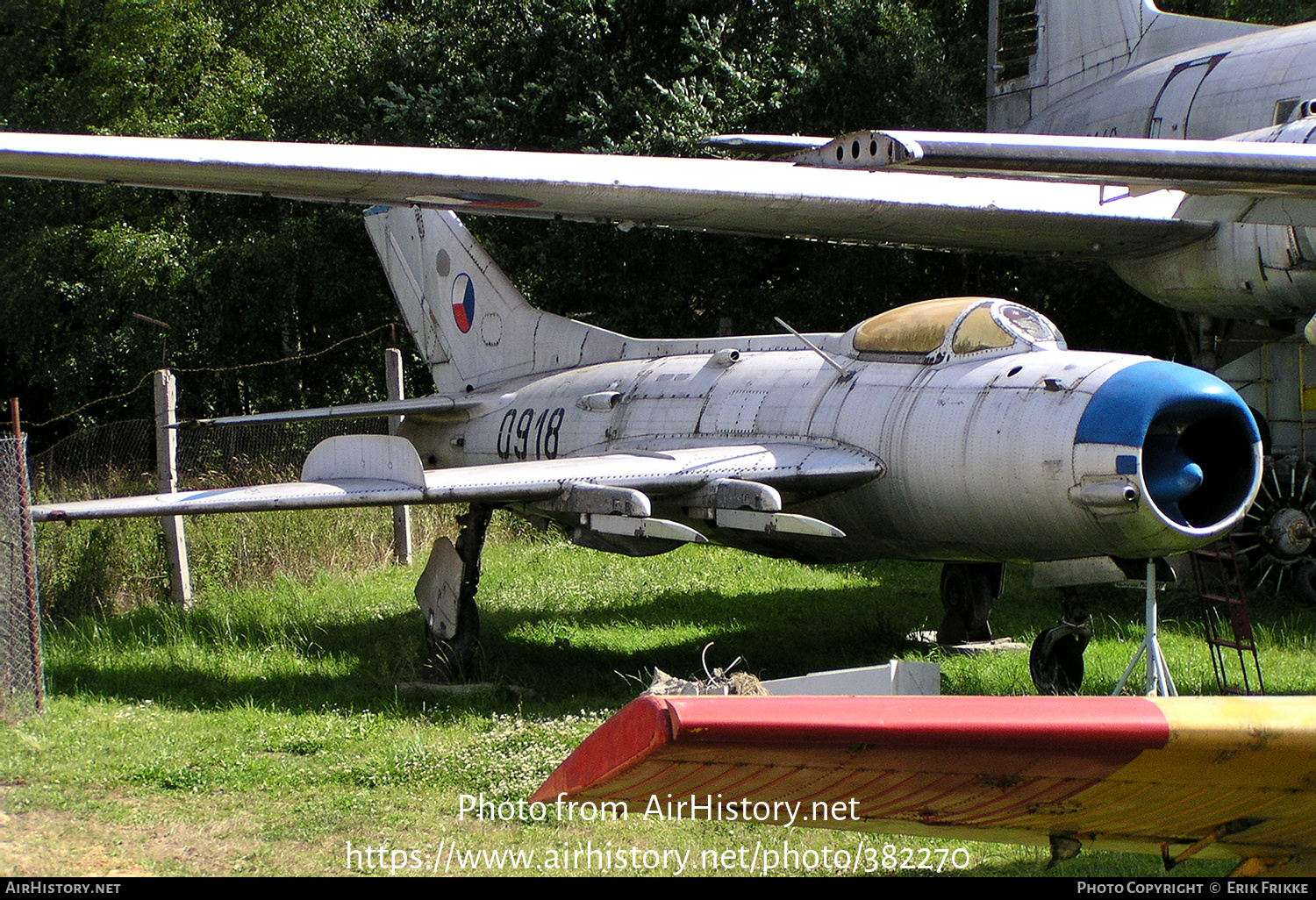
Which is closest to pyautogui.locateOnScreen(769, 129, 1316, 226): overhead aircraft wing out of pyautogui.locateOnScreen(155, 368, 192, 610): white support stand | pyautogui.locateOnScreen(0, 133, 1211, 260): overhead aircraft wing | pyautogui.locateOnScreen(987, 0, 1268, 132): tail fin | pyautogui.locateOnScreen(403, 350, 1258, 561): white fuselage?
pyautogui.locateOnScreen(0, 133, 1211, 260): overhead aircraft wing

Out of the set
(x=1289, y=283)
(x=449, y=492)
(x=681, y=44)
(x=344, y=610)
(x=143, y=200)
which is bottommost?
(x=344, y=610)

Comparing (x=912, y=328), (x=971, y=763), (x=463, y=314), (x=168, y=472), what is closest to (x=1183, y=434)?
(x=912, y=328)

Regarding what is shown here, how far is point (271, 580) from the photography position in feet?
42.3

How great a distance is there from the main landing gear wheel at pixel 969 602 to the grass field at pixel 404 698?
1.78ft

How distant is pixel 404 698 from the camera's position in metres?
8.88

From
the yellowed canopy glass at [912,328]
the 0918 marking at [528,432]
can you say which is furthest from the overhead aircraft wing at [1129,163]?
the 0918 marking at [528,432]

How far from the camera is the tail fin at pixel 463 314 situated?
1180 centimetres

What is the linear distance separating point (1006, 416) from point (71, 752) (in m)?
6.06

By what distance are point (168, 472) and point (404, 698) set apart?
4.28 metres

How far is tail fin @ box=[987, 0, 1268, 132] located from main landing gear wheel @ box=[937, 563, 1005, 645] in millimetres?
7988

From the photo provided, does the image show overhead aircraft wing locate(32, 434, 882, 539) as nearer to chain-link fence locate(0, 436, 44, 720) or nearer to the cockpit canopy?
chain-link fence locate(0, 436, 44, 720)

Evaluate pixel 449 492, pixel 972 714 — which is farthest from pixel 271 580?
pixel 972 714

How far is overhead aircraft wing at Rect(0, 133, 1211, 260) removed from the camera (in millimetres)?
8391
